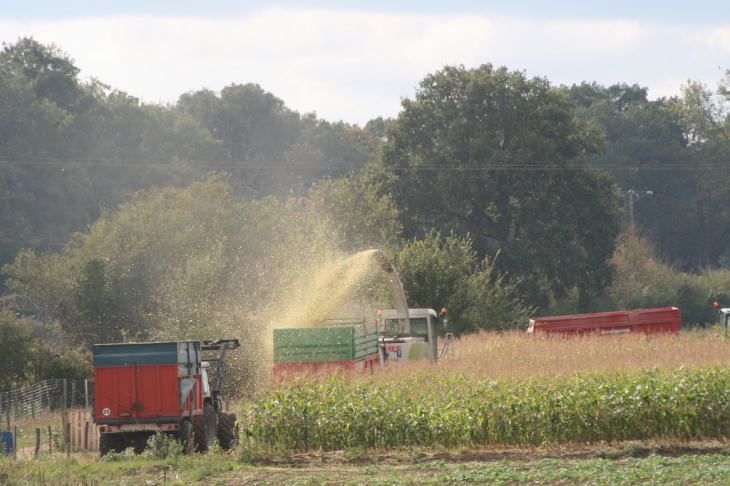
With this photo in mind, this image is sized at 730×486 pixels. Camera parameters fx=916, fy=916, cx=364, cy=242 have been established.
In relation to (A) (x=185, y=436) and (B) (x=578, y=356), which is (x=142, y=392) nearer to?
(A) (x=185, y=436)

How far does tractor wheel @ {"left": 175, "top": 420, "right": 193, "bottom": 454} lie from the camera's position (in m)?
17.4

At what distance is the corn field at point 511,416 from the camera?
1741cm

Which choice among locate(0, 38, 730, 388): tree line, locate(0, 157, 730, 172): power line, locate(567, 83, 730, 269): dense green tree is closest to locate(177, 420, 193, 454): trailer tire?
locate(0, 38, 730, 388): tree line

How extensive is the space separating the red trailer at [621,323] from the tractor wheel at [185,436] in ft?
77.0

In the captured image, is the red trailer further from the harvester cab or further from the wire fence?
the wire fence

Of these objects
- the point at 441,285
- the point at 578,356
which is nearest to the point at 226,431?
the point at 578,356

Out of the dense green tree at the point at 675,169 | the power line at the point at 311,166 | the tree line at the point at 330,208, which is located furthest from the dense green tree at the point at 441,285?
the dense green tree at the point at 675,169

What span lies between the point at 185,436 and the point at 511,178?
50008 millimetres

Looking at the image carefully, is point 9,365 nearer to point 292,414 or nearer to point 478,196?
point 292,414

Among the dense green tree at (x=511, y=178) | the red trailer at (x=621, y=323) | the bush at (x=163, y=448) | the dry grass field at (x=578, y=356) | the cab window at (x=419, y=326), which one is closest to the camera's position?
the bush at (x=163, y=448)

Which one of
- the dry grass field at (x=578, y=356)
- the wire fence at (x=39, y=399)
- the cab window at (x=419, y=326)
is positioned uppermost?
the cab window at (x=419, y=326)

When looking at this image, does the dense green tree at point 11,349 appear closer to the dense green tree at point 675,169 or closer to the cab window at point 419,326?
the cab window at point 419,326

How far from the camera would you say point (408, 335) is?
90.9ft

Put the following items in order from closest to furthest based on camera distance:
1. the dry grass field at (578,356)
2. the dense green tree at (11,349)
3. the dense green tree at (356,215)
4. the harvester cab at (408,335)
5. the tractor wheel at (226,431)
Result: 1. the tractor wheel at (226,431)
2. the dry grass field at (578,356)
3. the harvester cab at (408,335)
4. the dense green tree at (11,349)
5. the dense green tree at (356,215)
